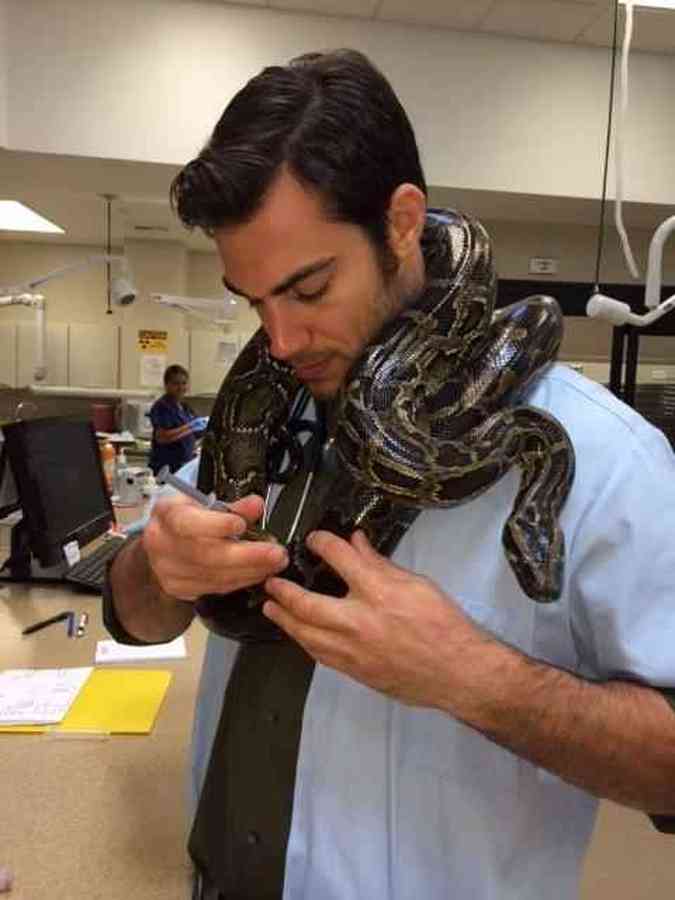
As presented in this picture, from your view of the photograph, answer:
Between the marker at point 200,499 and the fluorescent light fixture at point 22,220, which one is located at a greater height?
the fluorescent light fixture at point 22,220

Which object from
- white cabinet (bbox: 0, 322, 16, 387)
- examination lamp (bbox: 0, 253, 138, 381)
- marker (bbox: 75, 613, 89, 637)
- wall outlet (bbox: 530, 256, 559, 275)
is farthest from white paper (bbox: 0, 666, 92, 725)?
white cabinet (bbox: 0, 322, 16, 387)

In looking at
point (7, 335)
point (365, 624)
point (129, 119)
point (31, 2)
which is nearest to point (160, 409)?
point (129, 119)

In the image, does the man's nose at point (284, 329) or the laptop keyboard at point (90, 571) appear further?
the laptop keyboard at point (90, 571)

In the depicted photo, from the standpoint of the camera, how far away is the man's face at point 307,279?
3.10 ft

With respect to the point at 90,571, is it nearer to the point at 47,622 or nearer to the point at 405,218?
the point at 47,622

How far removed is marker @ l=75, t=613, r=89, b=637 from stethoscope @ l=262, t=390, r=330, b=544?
47.9 inches

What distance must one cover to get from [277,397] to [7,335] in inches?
342

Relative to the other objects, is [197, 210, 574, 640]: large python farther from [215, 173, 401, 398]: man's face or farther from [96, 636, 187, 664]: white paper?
[96, 636, 187, 664]: white paper

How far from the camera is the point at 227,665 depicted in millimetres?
1147

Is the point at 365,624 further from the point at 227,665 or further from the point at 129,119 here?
the point at 129,119

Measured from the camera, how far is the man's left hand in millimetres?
800

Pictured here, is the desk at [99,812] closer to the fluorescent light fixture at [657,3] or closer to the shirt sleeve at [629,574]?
the shirt sleeve at [629,574]

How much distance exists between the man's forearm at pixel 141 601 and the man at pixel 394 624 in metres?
0.16

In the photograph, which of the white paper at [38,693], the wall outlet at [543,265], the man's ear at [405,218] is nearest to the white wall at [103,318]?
the wall outlet at [543,265]
